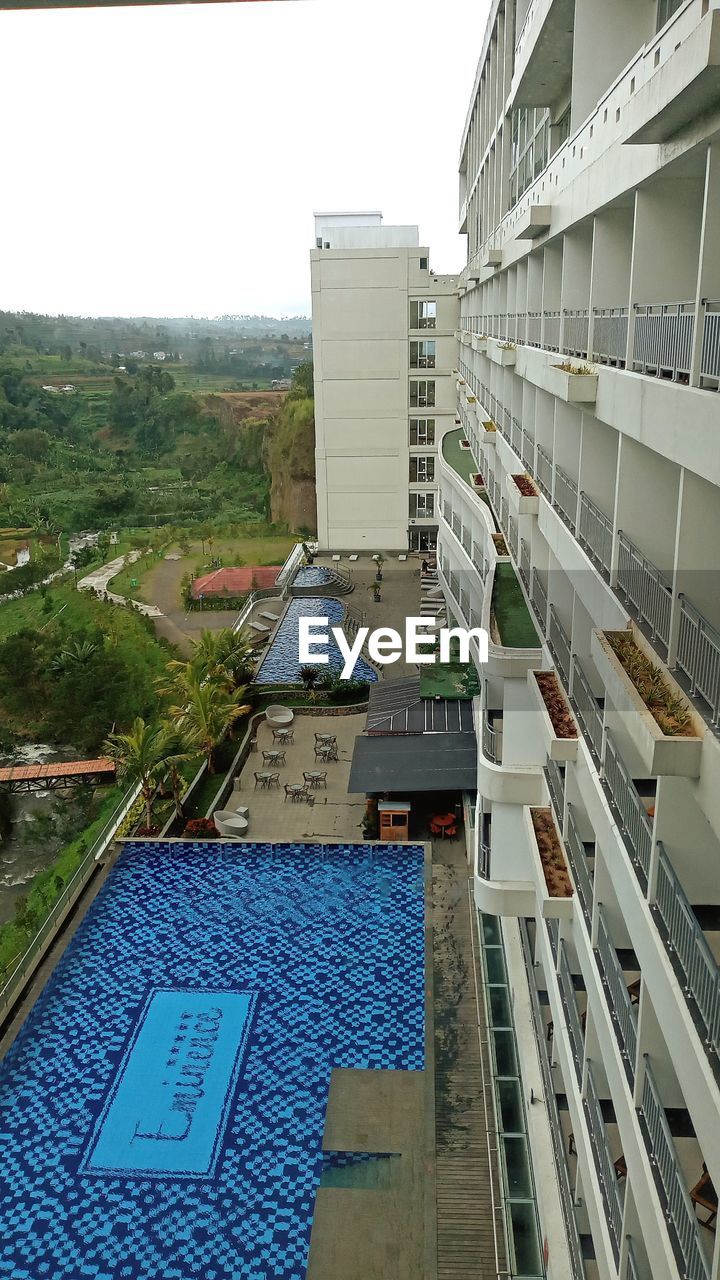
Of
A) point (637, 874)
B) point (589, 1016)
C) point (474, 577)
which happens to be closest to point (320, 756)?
point (474, 577)

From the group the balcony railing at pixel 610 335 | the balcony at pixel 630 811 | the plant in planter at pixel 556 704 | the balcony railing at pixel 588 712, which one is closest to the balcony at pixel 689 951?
the balcony at pixel 630 811

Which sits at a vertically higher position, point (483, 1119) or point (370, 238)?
point (370, 238)

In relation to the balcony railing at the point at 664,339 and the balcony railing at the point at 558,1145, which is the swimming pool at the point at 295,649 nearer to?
the balcony railing at the point at 558,1145

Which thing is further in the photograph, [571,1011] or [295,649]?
[295,649]

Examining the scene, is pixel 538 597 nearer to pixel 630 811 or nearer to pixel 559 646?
pixel 559 646

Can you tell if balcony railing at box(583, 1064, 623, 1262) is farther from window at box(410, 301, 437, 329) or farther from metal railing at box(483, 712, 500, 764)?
window at box(410, 301, 437, 329)

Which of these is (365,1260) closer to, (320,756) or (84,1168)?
(84,1168)

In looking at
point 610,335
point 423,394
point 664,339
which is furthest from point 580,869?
point 423,394
